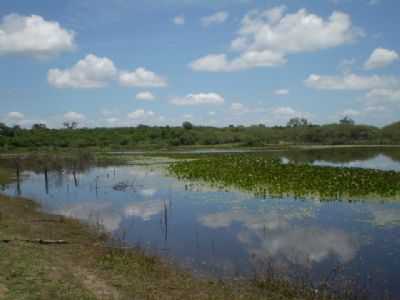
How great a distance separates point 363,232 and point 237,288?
5.73 m

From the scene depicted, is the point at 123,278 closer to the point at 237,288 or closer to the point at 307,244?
the point at 237,288

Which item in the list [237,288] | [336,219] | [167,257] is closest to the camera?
[237,288]

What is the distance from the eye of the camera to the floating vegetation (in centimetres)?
1706

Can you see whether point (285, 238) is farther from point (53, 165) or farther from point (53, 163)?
point (53, 163)

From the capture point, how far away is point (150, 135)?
3211 inches

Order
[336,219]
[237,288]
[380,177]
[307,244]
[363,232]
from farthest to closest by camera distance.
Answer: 1. [380,177]
2. [336,219]
3. [363,232]
4. [307,244]
5. [237,288]

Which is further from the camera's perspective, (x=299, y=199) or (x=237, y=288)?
(x=299, y=199)

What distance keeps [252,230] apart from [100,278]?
5.75 meters

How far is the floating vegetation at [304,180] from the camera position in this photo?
17.1m

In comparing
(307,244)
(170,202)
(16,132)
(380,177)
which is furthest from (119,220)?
(16,132)

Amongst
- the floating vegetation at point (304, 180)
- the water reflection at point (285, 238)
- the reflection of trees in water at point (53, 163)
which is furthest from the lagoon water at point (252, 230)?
the reflection of trees in water at point (53, 163)

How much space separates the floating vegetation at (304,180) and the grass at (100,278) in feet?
32.3

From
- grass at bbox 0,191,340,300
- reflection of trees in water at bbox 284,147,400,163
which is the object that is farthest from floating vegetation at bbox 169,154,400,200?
reflection of trees in water at bbox 284,147,400,163

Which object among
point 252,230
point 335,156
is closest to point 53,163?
point 252,230
